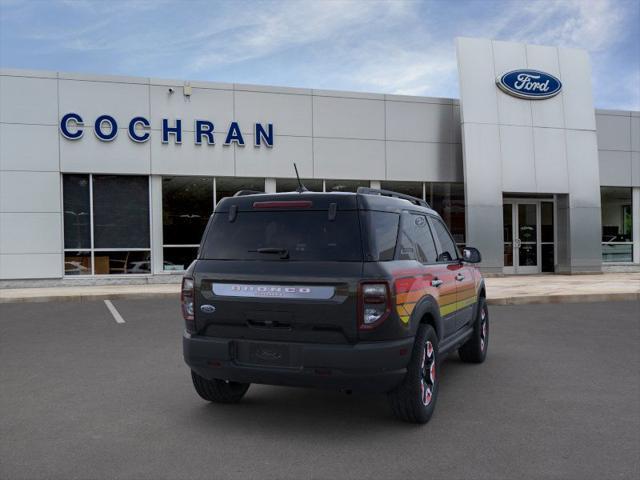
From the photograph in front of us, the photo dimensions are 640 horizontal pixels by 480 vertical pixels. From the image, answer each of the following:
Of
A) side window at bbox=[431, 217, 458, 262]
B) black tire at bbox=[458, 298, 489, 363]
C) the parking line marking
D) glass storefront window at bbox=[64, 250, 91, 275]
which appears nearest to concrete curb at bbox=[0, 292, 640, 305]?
the parking line marking

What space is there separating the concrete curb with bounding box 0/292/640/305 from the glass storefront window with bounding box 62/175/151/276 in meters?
3.01

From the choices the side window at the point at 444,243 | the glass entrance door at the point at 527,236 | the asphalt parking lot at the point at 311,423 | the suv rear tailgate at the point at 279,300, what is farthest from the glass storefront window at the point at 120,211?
the suv rear tailgate at the point at 279,300

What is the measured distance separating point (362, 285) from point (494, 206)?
52.5ft

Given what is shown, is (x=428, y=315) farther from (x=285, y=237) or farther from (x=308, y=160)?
(x=308, y=160)

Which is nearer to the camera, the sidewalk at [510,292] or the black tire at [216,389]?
the black tire at [216,389]

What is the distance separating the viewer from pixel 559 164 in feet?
65.9

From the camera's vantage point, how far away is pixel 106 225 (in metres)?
17.1

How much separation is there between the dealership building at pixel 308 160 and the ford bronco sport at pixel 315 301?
42.7 ft

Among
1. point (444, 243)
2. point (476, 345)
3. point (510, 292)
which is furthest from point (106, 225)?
point (444, 243)

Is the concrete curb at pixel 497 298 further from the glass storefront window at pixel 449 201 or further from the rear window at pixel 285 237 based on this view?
the rear window at pixel 285 237

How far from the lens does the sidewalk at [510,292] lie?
44.9 feet

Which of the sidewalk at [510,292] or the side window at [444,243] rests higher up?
the side window at [444,243]

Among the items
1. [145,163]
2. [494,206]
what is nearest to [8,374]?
[145,163]

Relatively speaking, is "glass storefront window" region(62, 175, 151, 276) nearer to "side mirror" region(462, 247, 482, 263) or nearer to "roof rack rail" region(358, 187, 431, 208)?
"side mirror" region(462, 247, 482, 263)
